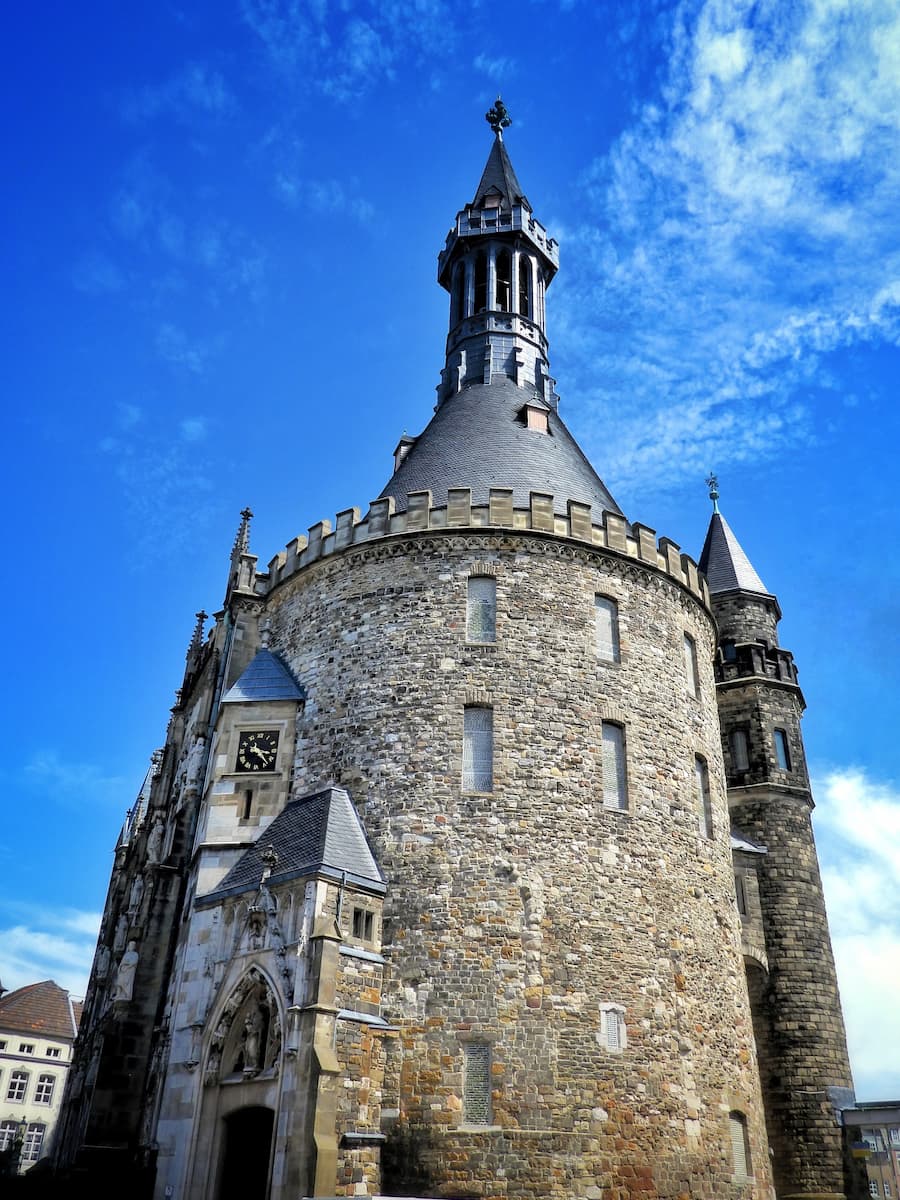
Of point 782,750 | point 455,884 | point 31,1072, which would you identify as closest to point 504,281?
point 782,750

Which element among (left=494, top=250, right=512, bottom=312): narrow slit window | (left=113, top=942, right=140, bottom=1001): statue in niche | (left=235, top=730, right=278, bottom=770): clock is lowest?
(left=113, top=942, right=140, bottom=1001): statue in niche

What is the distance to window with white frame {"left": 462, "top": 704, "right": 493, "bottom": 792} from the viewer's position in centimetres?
1925

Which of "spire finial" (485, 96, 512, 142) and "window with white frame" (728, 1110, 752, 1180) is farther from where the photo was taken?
"spire finial" (485, 96, 512, 142)

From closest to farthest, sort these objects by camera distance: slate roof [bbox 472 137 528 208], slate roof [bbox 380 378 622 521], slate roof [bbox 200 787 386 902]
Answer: slate roof [bbox 200 787 386 902]
slate roof [bbox 380 378 622 521]
slate roof [bbox 472 137 528 208]

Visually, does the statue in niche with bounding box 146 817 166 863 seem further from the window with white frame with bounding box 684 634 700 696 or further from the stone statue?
the window with white frame with bounding box 684 634 700 696

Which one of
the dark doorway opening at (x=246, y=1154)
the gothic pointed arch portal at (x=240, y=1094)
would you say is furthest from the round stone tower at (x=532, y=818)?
the dark doorway opening at (x=246, y=1154)

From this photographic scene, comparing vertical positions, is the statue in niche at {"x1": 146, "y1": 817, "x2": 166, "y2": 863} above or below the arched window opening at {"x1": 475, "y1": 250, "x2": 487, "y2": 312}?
below

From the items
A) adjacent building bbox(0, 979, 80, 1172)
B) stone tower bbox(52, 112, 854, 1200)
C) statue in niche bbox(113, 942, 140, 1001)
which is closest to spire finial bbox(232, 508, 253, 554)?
stone tower bbox(52, 112, 854, 1200)

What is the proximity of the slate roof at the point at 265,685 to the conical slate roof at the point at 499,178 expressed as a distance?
62.0ft

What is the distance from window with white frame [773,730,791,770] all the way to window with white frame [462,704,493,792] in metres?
11.2

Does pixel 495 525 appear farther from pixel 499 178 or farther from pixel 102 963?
pixel 102 963

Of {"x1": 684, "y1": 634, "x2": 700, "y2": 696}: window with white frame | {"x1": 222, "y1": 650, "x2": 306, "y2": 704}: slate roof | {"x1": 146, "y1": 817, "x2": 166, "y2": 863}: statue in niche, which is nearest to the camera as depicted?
{"x1": 222, "y1": 650, "x2": 306, "y2": 704}: slate roof

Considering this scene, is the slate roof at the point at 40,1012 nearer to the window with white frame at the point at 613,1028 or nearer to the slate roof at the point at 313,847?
the slate roof at the point at 313,847

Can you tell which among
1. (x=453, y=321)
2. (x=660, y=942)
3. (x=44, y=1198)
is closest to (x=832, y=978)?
(x=660, y=942)
